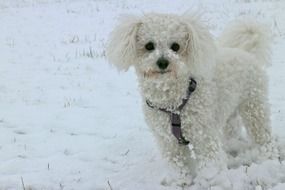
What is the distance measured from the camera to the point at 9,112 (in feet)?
25.1

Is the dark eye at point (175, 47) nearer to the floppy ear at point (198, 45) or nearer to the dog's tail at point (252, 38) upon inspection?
the floppy ear at point (198, 45)

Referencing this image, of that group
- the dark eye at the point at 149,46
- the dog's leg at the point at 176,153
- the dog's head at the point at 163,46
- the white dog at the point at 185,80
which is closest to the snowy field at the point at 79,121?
the dog's leg at the point at 176,153

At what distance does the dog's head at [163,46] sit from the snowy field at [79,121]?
0.53 metres

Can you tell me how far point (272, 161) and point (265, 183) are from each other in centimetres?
51

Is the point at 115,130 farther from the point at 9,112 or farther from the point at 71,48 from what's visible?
the point at 71,48

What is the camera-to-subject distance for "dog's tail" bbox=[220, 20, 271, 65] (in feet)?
20.8

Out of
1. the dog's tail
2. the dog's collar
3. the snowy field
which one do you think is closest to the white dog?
the dog's collar

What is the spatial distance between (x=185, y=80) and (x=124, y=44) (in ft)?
2.19

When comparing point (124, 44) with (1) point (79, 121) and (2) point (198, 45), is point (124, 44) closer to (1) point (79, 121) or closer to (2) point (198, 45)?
(2) point (198, 45)

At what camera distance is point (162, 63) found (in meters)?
4.72

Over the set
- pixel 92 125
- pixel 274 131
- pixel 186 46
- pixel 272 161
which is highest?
pixel 186 46

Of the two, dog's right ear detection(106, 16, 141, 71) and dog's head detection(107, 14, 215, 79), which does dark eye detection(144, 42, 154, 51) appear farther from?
dog's right ear detection(106, 16, 141, 71)

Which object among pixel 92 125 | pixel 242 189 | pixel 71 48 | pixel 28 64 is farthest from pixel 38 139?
pixel 71 48

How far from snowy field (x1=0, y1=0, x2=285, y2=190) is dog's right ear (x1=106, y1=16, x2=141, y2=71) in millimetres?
834
